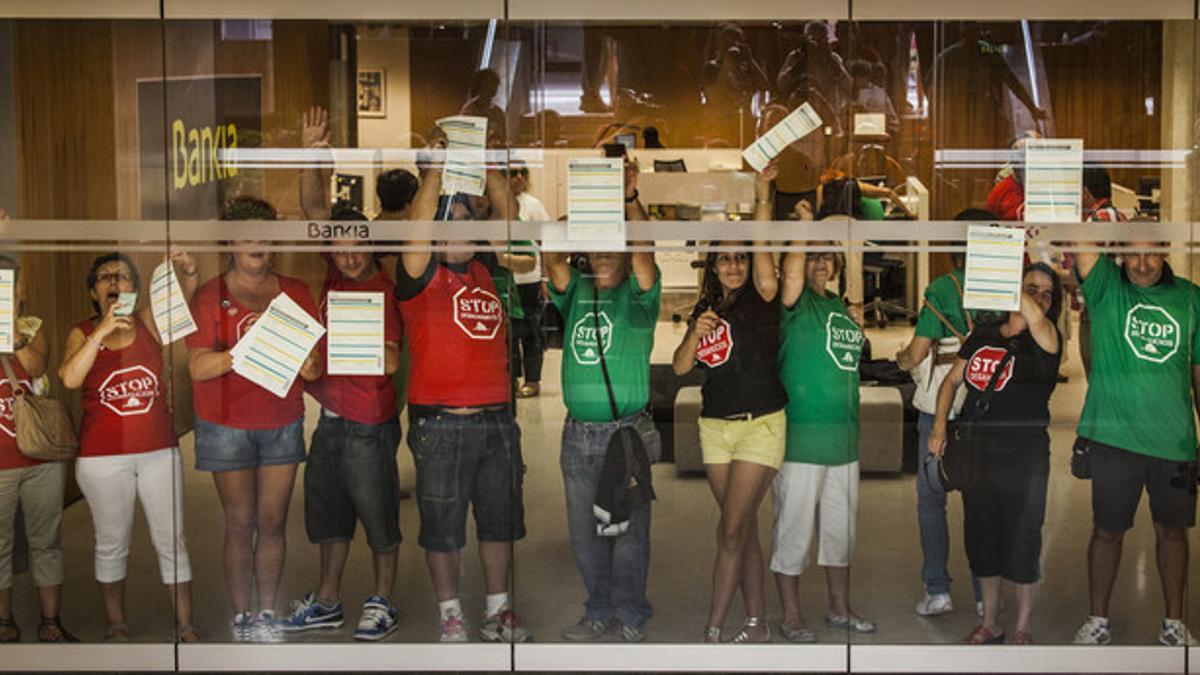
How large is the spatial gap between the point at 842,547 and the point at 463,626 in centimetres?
140

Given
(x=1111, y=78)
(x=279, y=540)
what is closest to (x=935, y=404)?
(x=1111, y=78)

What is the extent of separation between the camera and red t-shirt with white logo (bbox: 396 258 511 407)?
6.08 metres

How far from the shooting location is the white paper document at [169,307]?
6117 millimetres

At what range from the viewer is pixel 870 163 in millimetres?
5988

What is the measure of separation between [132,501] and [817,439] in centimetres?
250

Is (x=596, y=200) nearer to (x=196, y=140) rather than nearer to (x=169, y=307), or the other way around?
(x=196, y=140)

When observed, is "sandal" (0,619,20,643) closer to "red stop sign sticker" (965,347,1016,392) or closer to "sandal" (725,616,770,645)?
"sandal" (725,616,770,645)

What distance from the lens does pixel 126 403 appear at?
6191 mm

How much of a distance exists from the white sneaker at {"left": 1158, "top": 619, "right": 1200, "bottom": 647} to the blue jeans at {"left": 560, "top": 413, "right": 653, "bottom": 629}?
Answer: 6.07 feet

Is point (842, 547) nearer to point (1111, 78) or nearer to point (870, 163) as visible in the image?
point (870, 163)

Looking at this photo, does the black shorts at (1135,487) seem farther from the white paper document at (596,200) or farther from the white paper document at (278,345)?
the white paper document at (278,345)

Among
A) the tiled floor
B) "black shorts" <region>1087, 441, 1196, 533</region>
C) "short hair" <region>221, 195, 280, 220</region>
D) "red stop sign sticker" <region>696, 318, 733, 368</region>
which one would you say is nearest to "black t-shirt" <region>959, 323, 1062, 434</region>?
the tiled floor

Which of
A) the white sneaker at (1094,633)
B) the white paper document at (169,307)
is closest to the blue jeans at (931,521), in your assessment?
the white sneaker at (1094,633)

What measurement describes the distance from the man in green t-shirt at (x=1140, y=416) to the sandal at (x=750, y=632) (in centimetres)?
113
